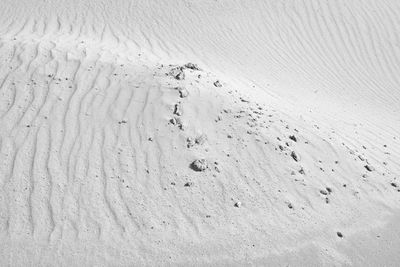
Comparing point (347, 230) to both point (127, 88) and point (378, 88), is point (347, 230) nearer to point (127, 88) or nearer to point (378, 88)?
point (127, 88)

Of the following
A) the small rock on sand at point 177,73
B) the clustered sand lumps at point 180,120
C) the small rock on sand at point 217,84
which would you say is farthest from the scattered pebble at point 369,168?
the small rock on sand at point 177,73

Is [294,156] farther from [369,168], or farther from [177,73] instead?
[177,73]

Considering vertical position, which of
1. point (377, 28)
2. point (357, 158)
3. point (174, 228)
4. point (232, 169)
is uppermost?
point (377, 28)

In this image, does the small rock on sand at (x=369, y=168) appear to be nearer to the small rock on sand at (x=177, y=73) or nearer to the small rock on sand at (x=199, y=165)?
the small rock on sand at (x=199, y=165)

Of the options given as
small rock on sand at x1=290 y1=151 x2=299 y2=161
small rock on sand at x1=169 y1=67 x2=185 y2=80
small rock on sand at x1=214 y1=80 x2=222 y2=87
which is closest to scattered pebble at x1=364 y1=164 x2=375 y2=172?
small rock on sand at x1=290 y1=151 x2=299 y2=161

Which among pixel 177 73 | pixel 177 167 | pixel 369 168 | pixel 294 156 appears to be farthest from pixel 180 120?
pixel 369 168

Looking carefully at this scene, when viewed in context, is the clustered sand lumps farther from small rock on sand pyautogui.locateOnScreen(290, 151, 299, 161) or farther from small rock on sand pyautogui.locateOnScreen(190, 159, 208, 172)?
small rock on sand pyautogui.locateOnScreen(290, 151, 299, 161)

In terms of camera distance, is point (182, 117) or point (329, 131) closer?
point (182, 117)

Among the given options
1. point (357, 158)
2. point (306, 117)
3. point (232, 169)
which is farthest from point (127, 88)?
point (357, 158)
